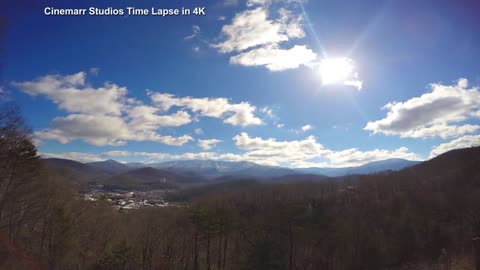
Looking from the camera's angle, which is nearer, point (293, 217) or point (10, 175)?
point (10, 175)

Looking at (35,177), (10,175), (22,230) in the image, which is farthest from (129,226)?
(10,175)

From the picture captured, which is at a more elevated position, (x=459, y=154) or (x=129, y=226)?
(x=459, y=154)

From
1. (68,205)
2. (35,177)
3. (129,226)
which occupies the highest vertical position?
(35,177)

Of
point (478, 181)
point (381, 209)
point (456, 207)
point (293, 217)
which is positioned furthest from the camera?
point (478, 181)

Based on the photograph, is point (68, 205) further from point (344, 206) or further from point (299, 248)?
point (344, 206)

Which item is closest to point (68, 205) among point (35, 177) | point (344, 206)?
point (35, 177)

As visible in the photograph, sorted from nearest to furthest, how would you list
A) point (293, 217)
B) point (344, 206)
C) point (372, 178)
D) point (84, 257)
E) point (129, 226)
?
point (84, 257)
point (293, 217)
point (129, 226)
point (344, 206)
point (372, 178)

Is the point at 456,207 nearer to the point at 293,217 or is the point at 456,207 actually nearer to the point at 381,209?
the point at 381,209
